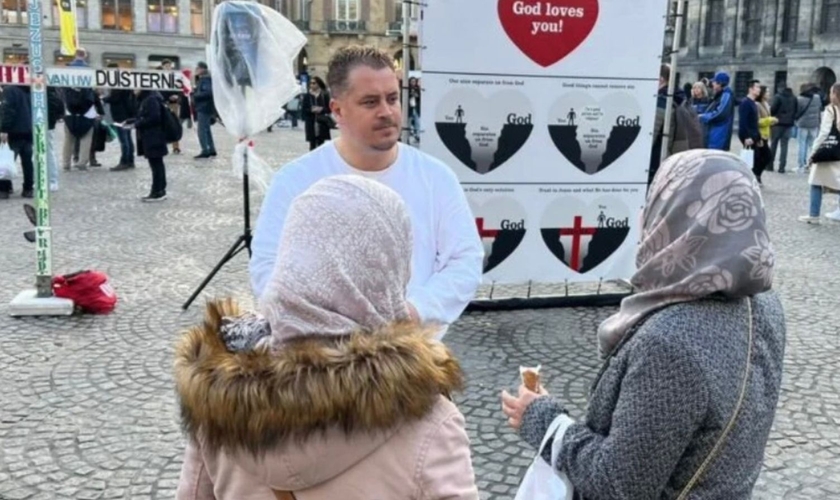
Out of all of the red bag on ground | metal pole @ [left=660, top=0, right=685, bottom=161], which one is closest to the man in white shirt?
metal pole @ [left=660, top=0, right=685, bottom=161]

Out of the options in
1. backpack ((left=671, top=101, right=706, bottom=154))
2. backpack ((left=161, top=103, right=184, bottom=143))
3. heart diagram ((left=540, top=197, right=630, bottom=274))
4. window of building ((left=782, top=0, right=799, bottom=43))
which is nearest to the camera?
heart diagram ((left=540, top=197, right=630, bottom=274))

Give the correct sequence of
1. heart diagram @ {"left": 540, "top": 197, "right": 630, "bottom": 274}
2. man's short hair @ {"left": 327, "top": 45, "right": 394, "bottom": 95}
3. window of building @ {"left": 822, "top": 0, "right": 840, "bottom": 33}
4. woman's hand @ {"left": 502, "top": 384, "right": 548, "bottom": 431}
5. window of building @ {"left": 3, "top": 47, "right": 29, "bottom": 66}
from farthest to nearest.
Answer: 1. window of building @ {"left": 3, "top": 47, "right": 29, "bottom": 66}
2. window of building @ {"left": 822, "top": 0, "right": 840, "bottom": 33}
3. heart diagram @ {"left": 540, "top": 197, "right": 630, "bottom": 274}
4. man's short hair @ {"left": 327, "top": 45, "right": 394, "bottom": 95}
5. woman's hand @ {"left": 502, "top": 384, "right": 548, "bottom": 431}

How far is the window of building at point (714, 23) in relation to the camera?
40.9m

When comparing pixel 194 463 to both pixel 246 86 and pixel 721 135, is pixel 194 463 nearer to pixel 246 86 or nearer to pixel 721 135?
pixel 246 86

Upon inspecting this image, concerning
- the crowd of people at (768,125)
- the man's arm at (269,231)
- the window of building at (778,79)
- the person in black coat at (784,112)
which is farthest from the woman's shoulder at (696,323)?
the window of building at (778,79)

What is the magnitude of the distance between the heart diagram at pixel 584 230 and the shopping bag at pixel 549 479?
150 inches

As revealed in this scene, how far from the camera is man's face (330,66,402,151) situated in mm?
2752

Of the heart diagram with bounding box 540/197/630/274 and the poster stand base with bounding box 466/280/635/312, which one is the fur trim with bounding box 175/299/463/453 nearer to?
the heart diagram with bounding box 540/197/630/274

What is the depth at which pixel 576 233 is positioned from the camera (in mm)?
5535

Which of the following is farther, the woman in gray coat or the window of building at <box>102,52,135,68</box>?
the window of building at <box>102,52,135,68</box>

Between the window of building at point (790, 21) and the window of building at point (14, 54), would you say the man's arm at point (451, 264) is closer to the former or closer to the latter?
the window of building at point (790, 21)

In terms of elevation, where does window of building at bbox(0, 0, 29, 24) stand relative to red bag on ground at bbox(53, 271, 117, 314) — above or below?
above

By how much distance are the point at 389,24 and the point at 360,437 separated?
61.7 metres

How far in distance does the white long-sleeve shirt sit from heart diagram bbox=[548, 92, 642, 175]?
8.84 feet
